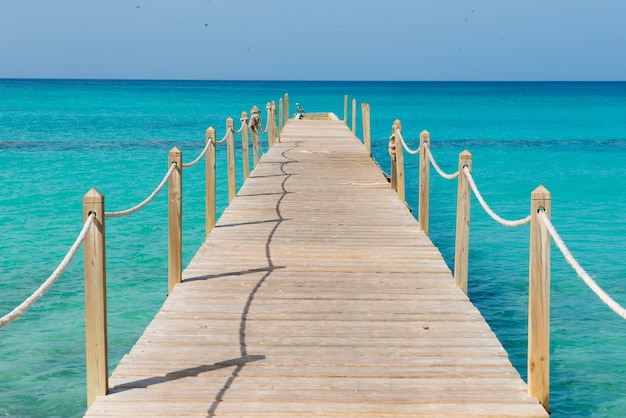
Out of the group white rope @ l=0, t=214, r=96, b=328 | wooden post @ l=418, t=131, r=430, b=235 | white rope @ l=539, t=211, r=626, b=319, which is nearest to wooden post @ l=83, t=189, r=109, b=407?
white rope @ l=0, t=214, r=96, b=328

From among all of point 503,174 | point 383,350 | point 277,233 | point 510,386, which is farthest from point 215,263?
point 503,174

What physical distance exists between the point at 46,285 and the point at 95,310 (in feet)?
1.70

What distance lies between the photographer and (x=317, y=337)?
6.05 metres

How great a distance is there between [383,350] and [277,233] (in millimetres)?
4354

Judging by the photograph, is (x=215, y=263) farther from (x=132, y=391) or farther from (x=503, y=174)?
(x=503, y=174)

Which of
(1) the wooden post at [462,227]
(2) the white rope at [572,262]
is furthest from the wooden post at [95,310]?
(1) the wooden post at [462,227]

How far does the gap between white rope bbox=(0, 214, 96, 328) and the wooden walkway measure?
815 mm

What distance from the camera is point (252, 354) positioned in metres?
5.69

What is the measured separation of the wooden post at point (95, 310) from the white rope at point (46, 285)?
2.8 inches

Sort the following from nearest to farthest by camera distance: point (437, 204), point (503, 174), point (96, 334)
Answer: point (96, 334) → point (437, 204) → point (503, 174)

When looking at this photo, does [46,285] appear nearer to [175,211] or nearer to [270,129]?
[175,211]

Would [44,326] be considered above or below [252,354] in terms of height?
below

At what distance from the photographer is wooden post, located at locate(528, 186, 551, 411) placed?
16.3 ft

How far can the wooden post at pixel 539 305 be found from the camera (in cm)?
497
